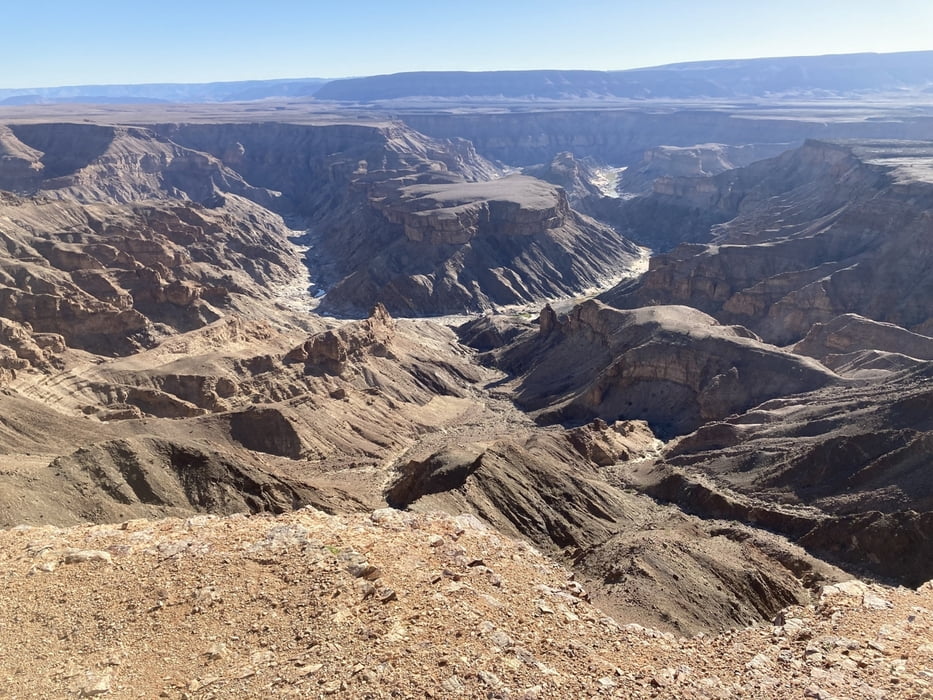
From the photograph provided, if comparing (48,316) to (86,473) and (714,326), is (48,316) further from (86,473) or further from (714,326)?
(714,326)

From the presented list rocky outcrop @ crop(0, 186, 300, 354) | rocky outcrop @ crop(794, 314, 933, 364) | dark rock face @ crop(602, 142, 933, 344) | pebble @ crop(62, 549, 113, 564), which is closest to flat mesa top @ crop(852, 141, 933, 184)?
dark rock face @ crop(602, 142, 933, 344)

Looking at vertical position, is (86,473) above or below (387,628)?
below

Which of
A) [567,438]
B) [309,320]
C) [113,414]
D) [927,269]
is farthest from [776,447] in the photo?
[309,320]

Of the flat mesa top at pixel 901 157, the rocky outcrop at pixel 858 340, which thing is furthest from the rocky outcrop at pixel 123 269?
the flat mesa top at pixel 901 157

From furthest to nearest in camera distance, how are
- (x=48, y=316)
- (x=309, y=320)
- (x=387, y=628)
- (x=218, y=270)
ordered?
(x=218, y=270), (x=309, y=320), (x=48, y=316), (x=387, y=628)

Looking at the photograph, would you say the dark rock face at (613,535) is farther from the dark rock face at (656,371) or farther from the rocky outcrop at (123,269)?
the rocky outcrop at (123,269)

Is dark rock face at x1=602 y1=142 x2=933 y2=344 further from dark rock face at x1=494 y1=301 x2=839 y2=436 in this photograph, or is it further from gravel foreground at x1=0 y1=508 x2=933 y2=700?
gravel foreground at x1=0 y1=508 x2=933 y2=700
